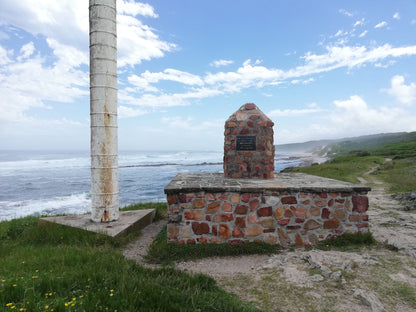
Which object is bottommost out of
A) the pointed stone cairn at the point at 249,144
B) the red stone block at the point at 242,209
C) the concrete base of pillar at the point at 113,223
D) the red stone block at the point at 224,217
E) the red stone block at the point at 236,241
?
the red stone block at the point at 236,241

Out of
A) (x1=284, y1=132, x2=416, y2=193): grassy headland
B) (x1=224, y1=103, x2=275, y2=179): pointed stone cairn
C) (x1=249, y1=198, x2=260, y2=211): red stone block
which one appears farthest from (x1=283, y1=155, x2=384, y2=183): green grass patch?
(x1=249, y1=198, x2=260, y2=211): red stone block

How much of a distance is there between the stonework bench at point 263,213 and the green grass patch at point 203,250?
125 millimetres

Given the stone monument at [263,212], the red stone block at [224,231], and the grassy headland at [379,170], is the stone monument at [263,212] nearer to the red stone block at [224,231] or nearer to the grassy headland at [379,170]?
the red stone block at [224,231]

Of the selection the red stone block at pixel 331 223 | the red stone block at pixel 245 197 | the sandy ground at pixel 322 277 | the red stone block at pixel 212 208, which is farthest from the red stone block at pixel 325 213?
the red stone block at pixel 212 208

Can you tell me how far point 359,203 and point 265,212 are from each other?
6.76 feet

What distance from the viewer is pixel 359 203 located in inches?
229

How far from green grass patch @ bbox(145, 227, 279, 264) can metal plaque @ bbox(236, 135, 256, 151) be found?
2.73m

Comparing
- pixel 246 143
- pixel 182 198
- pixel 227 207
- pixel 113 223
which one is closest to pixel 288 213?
pixel 227 207

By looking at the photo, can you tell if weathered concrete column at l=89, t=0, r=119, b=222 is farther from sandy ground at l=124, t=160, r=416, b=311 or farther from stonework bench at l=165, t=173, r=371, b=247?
stonework bench at l=165, t=173, r=371, b=247

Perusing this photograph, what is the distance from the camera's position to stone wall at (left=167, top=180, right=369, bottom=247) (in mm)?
5547

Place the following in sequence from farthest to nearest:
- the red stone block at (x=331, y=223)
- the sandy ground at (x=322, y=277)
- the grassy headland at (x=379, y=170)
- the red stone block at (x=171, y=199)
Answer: the grassy headland at (x=379, y=170)
the red stone block at (x=331, y=223)
the red stone block at (x=171, y=199)
the sandy ground at (x=322, y=277)

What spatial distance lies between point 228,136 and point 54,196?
16.5m

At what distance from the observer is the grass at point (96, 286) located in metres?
2.76

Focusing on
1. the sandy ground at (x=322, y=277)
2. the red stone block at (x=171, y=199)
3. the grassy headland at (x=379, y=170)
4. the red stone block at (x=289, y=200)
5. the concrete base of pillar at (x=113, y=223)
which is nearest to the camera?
the sandy ground at (x=322, y=277)
